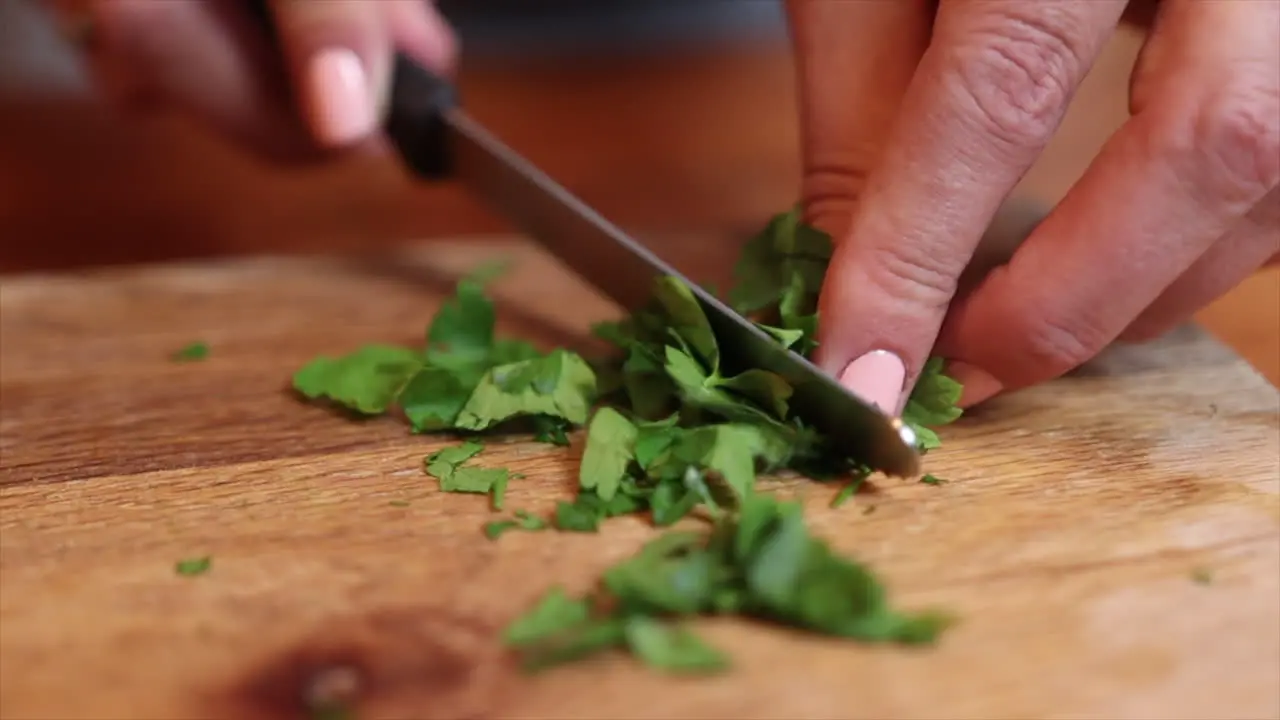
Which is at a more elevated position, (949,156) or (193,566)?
(949,156)

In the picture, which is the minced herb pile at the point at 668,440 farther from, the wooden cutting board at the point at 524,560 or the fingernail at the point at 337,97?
the fingernail at the point at 337,97

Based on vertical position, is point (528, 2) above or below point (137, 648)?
above

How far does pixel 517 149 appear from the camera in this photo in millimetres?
2143

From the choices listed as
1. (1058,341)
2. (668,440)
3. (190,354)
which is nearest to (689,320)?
(668,440)

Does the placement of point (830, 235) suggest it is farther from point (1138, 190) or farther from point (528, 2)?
point (528, 2)

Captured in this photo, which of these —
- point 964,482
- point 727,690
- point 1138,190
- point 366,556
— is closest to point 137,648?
point 366,556

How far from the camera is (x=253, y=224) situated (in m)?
1.89

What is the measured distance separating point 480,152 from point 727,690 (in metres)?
0.86

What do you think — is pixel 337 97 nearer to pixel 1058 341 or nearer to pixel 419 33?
pixel 419 33

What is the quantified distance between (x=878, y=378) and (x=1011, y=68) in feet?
0.99

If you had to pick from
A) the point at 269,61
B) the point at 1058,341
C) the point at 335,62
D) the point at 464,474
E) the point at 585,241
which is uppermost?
the point at 269,61

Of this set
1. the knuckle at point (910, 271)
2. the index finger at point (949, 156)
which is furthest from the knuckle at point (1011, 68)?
the knuckle at point (910, 271)

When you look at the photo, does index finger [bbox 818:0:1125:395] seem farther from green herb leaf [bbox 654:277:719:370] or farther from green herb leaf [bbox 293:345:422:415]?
green herb leaf [bbox 293:345:422:415]

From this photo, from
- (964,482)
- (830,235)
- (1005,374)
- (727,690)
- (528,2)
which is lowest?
(727,690)
